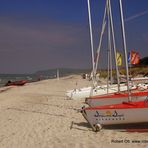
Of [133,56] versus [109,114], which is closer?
[109,114]

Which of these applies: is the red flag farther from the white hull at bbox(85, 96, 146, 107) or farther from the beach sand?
the beach sand

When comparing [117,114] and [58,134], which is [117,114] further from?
[58,134]

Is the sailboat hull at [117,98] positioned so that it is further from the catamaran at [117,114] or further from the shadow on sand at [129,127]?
the catamaran at [117,114]

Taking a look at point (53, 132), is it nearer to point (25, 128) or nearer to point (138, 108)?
point (25, 128)

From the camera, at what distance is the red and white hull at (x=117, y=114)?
976cm

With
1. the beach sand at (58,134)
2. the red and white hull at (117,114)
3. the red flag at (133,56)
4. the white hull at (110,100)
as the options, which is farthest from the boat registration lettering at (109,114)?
the red flag at (133,56)

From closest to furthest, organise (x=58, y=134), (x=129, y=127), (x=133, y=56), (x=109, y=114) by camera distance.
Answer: (x=58, y=134), (x=109, y=114), (x=129, y=127), (x=133, y=56)

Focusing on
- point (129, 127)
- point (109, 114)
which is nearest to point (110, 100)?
point (129, 127)

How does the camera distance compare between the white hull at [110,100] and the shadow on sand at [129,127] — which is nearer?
the shadow on sand at [129,127]

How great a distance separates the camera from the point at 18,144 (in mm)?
9000

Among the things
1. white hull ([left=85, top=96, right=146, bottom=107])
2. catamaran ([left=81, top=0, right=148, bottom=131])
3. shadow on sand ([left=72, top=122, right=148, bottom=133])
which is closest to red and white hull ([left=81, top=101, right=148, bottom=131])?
catamaran ([left=81, top=0, right=148, bottom=131])

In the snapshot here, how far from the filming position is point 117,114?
10.0 m

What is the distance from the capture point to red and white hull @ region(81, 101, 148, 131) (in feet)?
32.0

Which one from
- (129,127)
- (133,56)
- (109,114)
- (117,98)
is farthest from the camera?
(133,56)
